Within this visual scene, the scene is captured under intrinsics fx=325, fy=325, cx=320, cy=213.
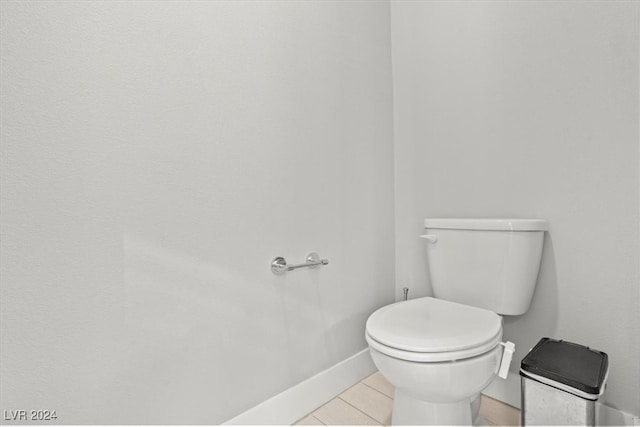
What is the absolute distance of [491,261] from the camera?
3.87ft

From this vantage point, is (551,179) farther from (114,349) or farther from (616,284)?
(114,349)

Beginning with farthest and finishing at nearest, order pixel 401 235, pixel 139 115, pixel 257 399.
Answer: pixel 401 235
pixel 257 399
pixel 139 115

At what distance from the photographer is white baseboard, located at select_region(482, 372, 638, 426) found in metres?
1.02

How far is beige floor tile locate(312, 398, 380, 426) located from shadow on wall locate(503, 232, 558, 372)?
Result: 0.62 metres

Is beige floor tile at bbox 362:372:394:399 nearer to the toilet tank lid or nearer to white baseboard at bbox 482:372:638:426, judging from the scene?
white baseboard at bbox 482:372:638:426

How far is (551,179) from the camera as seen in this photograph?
3.83ft

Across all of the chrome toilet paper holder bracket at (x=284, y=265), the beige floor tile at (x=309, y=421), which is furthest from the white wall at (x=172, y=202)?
the beige floor tile at (x=309, y=421)

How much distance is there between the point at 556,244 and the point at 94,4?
1567 millimetres

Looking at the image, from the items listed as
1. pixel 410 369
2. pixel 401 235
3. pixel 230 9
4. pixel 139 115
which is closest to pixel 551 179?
pixel 401 235

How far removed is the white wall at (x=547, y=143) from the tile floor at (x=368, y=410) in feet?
0.61

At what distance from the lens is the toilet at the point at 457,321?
86 cm

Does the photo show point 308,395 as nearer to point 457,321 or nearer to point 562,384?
point 457,321

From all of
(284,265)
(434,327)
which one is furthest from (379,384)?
(284,265)

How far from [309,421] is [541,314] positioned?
948 mm
